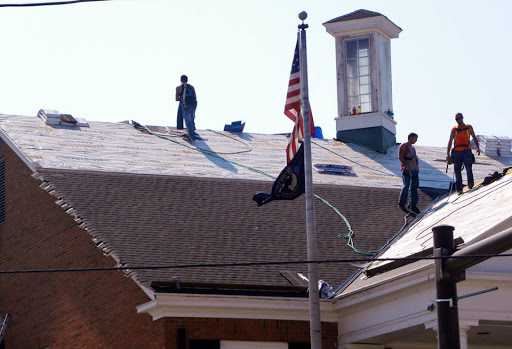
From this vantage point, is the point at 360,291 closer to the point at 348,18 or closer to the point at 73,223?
the point at 73,223

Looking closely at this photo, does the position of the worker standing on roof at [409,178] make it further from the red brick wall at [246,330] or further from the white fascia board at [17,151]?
the white fascia board at [17,151]

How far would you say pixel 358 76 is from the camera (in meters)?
30.6

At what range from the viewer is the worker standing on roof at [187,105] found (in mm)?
29000

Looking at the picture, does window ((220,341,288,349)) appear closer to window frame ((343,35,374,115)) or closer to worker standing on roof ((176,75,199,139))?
worker standing on roof ((176,75,199,139))

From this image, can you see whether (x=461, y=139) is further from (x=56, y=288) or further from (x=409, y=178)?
(x=56, y=288)

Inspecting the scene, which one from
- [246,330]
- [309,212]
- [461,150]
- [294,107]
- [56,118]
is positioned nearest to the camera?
[309,212]

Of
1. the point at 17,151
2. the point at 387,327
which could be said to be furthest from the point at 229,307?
the point at 17,151

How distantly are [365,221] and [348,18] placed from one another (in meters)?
8.38

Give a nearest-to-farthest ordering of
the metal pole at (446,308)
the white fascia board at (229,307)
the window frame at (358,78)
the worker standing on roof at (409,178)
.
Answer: the metal pole at (446,308)
the white fascia board at (229,307)
the worker standing on roof at (409,178)
the window frame at (358,78)

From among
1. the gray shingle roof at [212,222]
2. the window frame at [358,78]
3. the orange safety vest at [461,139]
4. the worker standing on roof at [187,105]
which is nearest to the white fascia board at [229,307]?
the gray shingle roof at [212,222]

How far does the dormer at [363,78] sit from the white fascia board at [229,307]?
1025 cm

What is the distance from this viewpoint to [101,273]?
21016 mm

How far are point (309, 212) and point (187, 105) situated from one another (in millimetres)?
10934

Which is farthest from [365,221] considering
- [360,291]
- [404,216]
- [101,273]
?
[101,273]
